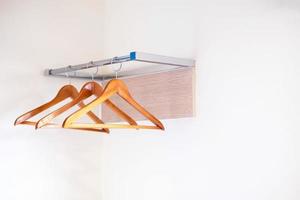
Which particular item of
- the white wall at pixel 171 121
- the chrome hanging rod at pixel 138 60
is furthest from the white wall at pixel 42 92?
the chrome hanging rod at pixel 138 60

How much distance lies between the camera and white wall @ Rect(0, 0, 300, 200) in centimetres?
185

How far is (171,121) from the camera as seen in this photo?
7.41 ft

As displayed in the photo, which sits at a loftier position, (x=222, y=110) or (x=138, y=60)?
(x=138, y=60)

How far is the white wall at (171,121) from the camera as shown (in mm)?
1854

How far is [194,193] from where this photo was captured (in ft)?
6.98

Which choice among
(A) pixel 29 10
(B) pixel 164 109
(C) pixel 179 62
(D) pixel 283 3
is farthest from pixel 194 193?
(A) pixel 29 10

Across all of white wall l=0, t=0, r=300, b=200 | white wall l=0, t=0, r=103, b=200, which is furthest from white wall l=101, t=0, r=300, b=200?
white wall l=0, t=0, r=103, b=200

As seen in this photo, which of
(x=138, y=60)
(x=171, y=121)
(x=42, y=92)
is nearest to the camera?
(x=138, y=60)

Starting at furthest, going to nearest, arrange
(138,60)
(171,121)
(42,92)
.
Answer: (42,92)
(171,121)
(138,60)

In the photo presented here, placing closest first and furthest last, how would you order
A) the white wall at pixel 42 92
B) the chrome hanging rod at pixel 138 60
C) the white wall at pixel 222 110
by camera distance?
the white wall at pixel 222 110
the chrome hanging rod at pixel 138 60
the white wall at pixel 42 92

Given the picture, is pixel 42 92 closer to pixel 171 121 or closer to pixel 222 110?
pixel 171 121

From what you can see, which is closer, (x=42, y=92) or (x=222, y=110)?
(x=222, y=110)

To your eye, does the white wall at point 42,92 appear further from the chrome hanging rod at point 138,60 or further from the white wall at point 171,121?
the chrome hanging rod at point 138,60

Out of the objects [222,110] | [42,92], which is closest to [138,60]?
[222,110]
